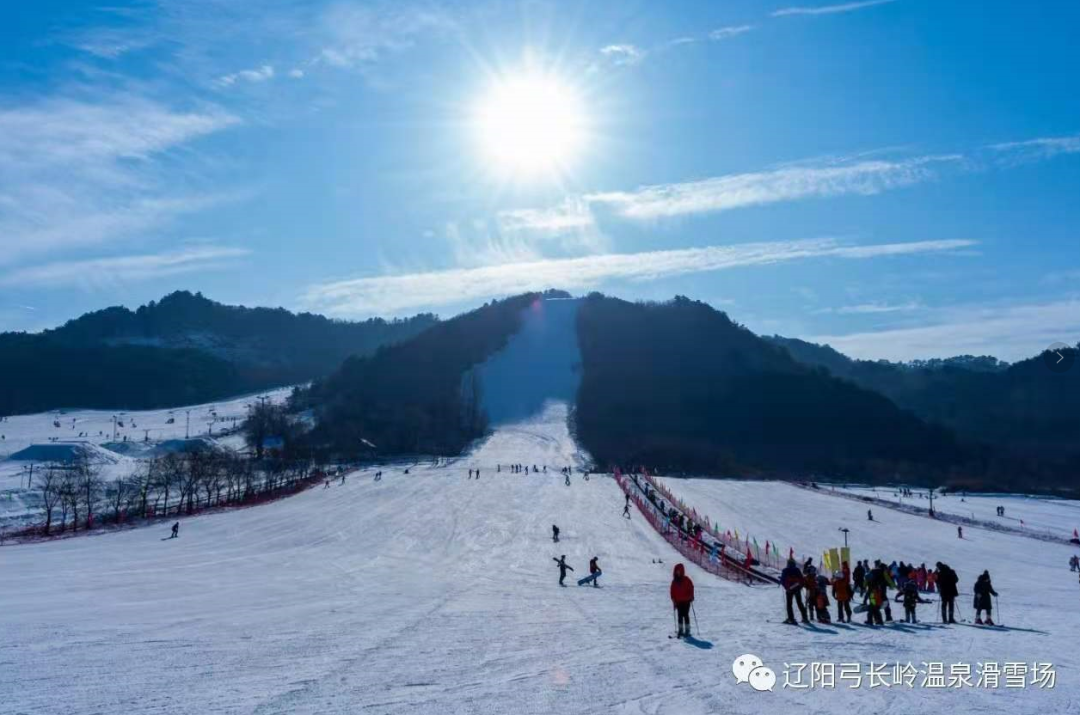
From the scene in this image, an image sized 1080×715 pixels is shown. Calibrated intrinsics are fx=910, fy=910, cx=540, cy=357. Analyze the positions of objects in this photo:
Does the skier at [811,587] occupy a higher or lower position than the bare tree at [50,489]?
lower

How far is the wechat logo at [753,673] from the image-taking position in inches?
375

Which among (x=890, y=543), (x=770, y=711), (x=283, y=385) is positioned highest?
(x=283, y=385)

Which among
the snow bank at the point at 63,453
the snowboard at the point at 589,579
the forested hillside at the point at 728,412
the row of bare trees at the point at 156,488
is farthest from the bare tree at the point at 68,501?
the forested hillside at the point at 728,412

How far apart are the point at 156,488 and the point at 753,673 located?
56624 millimetres

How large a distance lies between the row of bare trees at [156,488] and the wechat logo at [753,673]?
39001 mm

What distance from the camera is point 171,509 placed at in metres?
51.3

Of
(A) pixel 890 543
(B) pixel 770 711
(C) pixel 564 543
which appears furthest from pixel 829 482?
(B) pixel 770 711

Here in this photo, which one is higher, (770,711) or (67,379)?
(67,379)

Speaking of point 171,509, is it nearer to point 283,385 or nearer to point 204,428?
point 204,428

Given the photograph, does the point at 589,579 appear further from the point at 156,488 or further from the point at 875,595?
the point at 156,488

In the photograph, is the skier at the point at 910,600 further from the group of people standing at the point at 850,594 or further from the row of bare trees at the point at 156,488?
the row of bare trees at the point at 156,488

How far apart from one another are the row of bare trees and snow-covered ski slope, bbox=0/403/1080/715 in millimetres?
12224

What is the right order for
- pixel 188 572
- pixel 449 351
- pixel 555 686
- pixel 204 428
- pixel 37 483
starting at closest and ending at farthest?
1. pixel 555 686
2. pixel 188 572
3. pixel 37 483
4. pixel 204 428
5. pixel 449 351

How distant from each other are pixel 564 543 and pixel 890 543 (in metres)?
15.1
